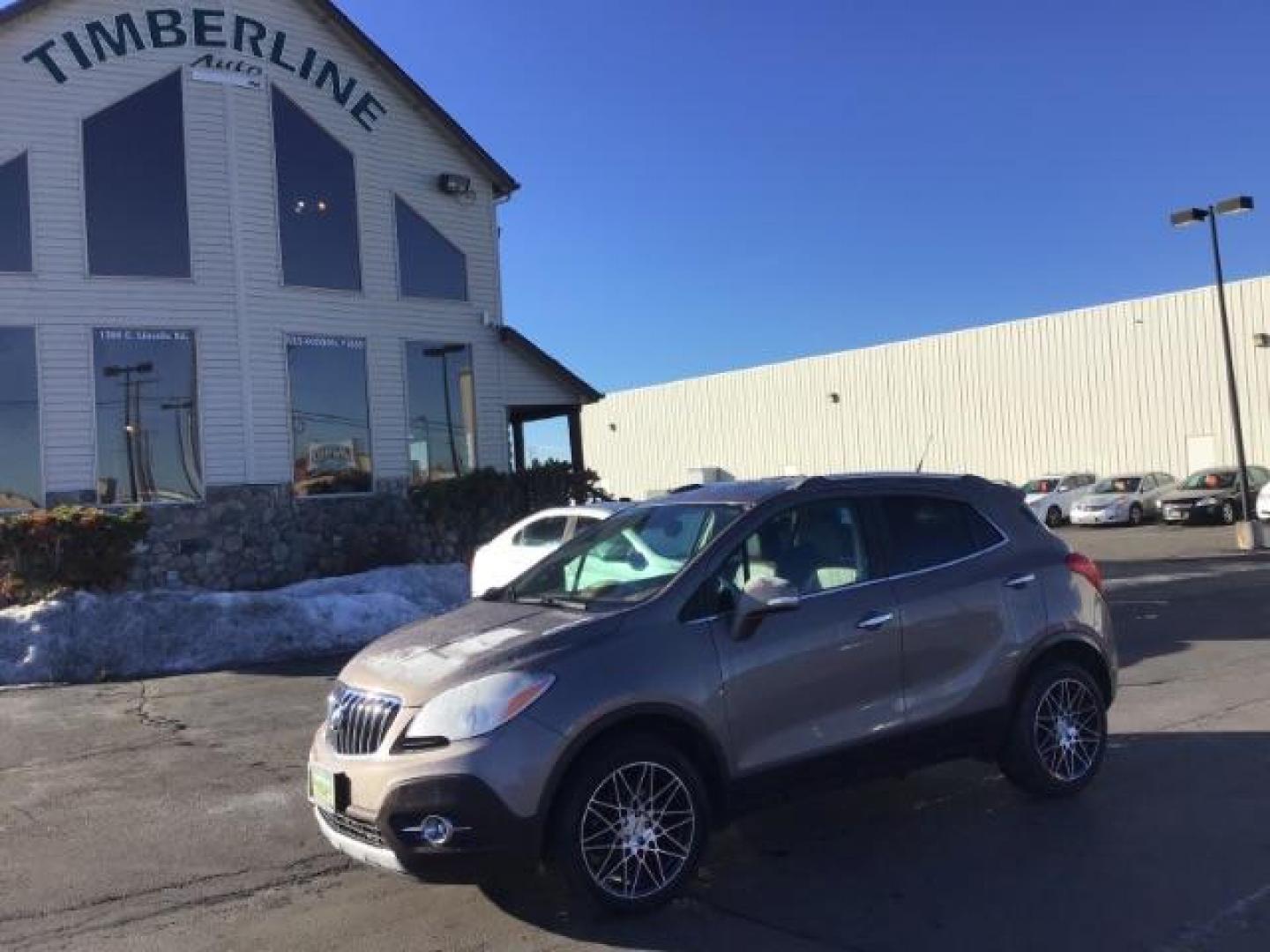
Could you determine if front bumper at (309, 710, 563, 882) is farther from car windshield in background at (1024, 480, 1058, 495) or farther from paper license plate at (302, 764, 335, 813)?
car windshield in background at (1024, 480, 1058, 495)

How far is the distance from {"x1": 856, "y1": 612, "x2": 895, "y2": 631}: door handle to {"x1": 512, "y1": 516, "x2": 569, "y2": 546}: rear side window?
7.94m

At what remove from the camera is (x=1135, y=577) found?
19125 millimetres

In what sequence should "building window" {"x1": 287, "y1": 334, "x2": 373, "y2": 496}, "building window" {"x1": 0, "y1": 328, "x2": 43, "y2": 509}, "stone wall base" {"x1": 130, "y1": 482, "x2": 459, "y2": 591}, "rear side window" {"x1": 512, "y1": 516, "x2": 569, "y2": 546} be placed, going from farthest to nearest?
"building window" {"x1": 287, "y1": 334, "x2": 373, "y2": 496}, "stone wall base" {"x1": 130, "y1": 482, "x2": 459, "y2": 591}, "building window" {"x1": 0, "y1": 328, "x2": 43, "y2": 509}, "rear side window" {"x1": 512, "y1": 516, "x2": 569, "y2": 546}

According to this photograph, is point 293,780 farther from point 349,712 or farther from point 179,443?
point 179,443

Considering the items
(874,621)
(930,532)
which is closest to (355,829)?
(874,621)

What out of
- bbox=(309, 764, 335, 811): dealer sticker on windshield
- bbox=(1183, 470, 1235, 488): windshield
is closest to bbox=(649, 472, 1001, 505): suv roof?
bbox=(309, 764, 335, 811): dealer sticker on windshield

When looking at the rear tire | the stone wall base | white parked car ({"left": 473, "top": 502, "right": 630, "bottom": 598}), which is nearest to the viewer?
the rear tire

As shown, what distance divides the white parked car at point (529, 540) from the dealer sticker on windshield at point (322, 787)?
7753 millimetres

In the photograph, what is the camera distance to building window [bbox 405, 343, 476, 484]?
2050cm

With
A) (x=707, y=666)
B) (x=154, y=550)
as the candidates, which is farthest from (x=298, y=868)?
(x=154, y=550)

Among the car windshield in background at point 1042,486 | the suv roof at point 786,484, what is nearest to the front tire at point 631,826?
the suv roof at point 786,484

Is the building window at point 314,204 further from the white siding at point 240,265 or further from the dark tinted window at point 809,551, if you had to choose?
the dark tinted window at point 809,551

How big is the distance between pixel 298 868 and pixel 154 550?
1295 centimetres

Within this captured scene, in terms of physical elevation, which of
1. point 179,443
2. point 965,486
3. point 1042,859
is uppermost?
point 179,443
